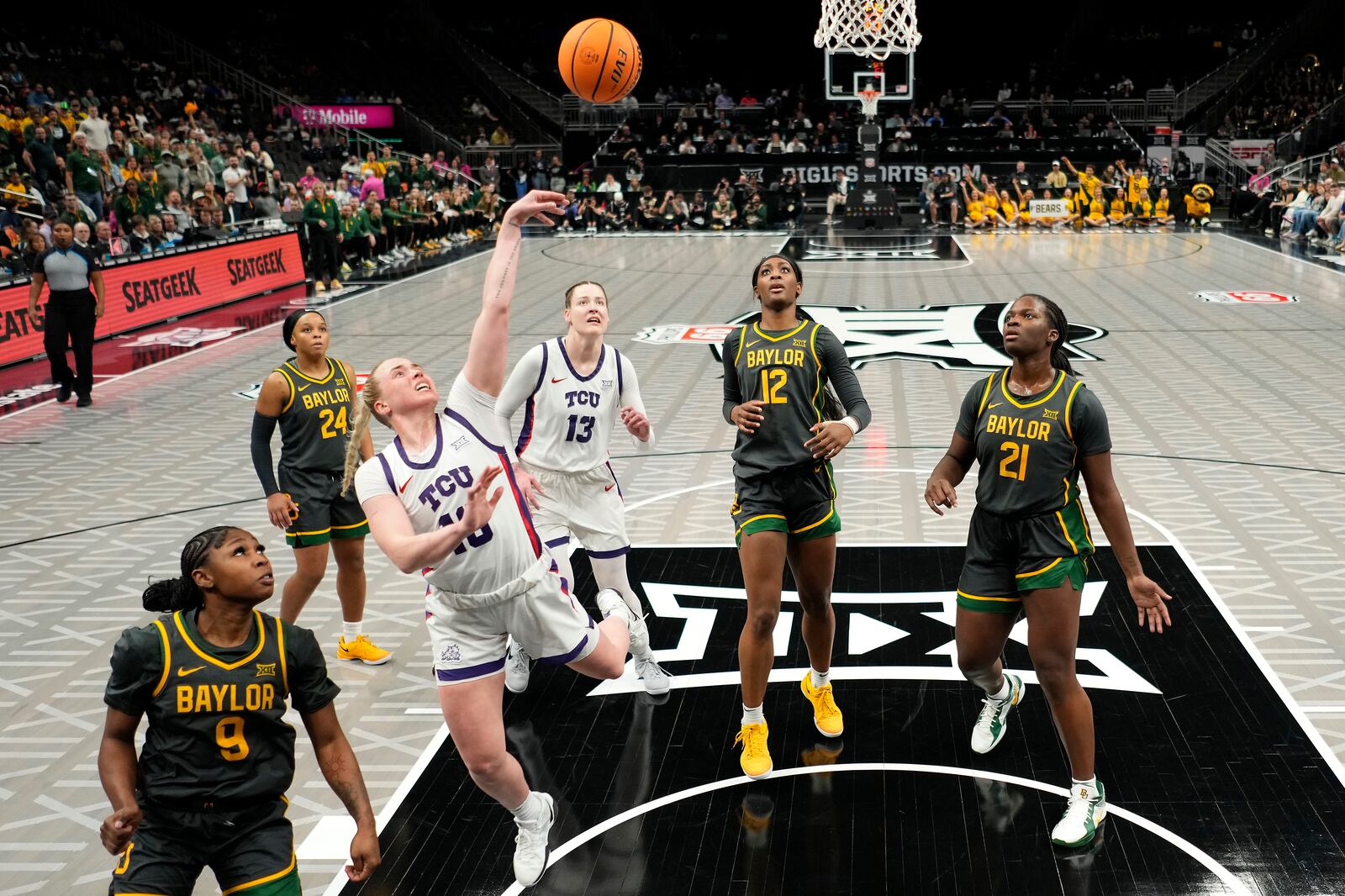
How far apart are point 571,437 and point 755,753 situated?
5.50 ft

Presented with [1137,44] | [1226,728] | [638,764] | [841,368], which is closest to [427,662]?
[638,764]

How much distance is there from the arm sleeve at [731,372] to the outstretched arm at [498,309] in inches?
43.9

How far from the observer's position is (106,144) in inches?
849

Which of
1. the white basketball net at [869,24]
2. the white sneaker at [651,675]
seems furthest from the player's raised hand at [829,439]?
the white basketball net at [869,24]

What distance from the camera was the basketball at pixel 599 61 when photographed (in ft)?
51.2

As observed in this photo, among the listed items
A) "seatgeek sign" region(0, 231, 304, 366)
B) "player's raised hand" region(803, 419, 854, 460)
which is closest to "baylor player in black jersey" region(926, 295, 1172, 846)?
"player's raised hand" region(803, 419, 854, 460)

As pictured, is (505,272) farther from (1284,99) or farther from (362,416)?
(1284,99)

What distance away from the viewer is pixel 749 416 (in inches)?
189

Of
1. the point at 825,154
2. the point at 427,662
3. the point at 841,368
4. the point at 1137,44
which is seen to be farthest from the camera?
the point at 1137,44

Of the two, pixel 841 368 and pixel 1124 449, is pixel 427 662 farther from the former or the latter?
pixel 1124 449

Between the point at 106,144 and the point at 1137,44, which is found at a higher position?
the point at 1137,44

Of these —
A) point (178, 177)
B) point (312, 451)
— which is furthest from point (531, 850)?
point (178, 177)

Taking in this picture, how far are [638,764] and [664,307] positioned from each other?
1305 centimetres

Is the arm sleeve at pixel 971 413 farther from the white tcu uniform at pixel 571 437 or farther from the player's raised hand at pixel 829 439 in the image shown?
the white tcu uniform at pixel 571 437
